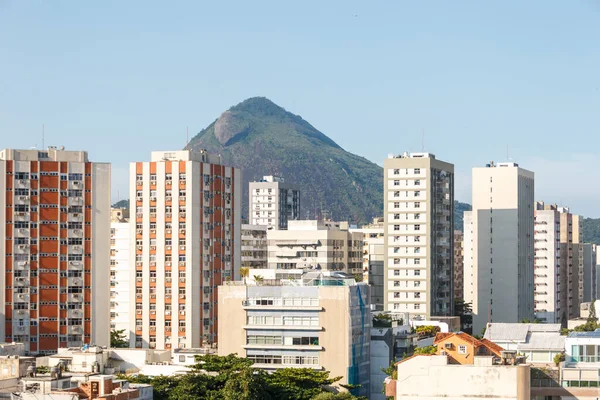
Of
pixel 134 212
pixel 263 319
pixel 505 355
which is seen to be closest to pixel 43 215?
pixel 134 212

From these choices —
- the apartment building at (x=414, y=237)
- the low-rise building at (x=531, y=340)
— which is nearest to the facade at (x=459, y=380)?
the low-rise building at (x=531, y=340)

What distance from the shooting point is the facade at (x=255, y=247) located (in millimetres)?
188875

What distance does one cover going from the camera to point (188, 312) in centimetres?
13988

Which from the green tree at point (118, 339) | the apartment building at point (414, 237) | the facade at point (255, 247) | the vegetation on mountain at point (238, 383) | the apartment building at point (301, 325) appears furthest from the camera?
the facade at point (255, 247)

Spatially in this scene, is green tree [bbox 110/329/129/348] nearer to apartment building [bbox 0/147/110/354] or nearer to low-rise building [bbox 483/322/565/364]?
apartment building [bbox 0/147/110/354]

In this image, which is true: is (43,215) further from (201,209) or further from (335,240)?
(335,240)

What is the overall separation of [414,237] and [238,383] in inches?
2811

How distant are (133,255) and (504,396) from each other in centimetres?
6927

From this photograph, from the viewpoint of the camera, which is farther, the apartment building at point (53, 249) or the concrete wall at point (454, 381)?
the apartment building at point (53, 249)

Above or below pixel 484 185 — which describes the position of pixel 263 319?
below

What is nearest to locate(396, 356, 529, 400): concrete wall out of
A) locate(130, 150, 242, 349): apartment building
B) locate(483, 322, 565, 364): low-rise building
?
locate(483, 322, 565, 364): low-rise building

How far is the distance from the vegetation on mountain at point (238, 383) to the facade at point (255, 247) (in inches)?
3366

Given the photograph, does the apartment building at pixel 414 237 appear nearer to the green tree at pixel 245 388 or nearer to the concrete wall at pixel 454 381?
the green tree at pixel 245 388

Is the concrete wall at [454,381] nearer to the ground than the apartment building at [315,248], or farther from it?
nearer to the ground
